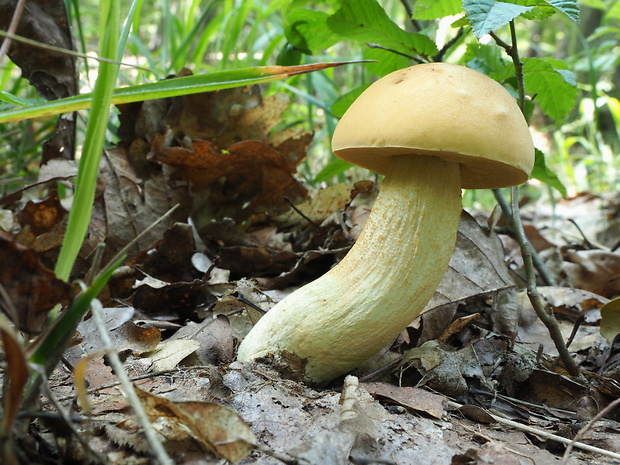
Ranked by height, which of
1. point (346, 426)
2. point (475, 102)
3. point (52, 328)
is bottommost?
point (346, 426)

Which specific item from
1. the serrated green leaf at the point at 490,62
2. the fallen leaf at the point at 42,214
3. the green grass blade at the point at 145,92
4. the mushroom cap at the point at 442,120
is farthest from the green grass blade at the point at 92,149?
the serrated green leaf at the point at 490,62

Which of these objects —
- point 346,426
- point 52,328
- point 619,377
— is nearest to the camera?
point 52,328

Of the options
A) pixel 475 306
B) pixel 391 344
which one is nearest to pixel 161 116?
pixel 391 344

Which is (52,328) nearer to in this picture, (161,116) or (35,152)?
(161,116)


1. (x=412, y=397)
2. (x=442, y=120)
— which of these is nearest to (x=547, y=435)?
(x=412, y=397)

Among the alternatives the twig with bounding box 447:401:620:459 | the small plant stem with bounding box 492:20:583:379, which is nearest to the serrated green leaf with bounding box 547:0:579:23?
the small plant stem with bounding box 492:20:583:379

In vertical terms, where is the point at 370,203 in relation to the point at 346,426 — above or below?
above
